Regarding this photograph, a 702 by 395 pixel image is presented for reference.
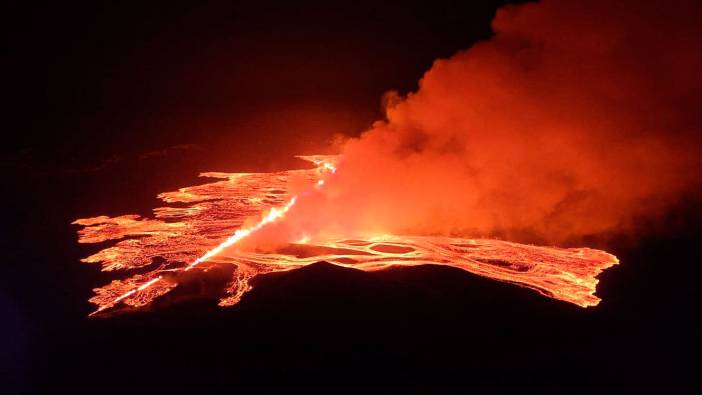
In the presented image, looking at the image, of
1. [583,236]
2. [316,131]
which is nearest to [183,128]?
[316,131]

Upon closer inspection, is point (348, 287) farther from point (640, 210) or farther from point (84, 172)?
point (84, 172)

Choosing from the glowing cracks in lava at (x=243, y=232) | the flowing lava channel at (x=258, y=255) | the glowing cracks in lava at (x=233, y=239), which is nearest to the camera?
the glowing cracks in lava at (x=233, y=239)

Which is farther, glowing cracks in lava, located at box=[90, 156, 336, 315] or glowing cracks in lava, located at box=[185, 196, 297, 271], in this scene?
glowing cracks in lava, located at box=[185, 196, 297, 271]

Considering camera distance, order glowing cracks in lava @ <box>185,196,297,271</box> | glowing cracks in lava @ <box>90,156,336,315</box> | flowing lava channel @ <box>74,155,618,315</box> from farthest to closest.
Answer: glowing cracks in lava @ <box>185,196,297,271</box>, flowing lava channel @ <box>74,155,618,315</box>, glowing cracks in lava @ <box>90,156,336,315</box>

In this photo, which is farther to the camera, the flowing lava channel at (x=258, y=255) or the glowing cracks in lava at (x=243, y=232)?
the glowing cracks in lava at (x=243, y=232)

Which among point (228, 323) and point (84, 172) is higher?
point (84, 172)

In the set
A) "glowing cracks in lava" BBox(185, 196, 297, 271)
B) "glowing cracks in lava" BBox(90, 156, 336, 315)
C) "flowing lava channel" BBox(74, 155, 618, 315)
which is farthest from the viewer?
"glowing cracks in lava" BBox(185, 196, 297, 271)

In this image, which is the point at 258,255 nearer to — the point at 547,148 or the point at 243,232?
the point at 243,232

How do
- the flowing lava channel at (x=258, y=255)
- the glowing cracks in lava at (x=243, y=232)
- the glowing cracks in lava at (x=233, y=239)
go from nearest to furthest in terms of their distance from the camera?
the glowing cracks in lava at (x=233, y=239), the flowing lava channel at (x=258, y=255), the glowing cracks in lava at (x=243, y=232)
